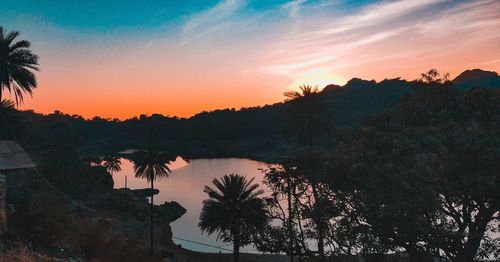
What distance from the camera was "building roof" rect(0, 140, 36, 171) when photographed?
73.7 ft

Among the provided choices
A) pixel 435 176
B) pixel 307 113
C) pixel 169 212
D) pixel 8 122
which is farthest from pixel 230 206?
pixel 169 212

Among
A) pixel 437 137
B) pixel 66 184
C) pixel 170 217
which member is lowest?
pixel 170 217

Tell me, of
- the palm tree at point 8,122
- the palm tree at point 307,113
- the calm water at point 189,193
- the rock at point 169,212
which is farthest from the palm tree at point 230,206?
the rock at point 169,212

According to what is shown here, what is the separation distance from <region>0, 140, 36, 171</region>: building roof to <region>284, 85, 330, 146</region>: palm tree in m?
29.0

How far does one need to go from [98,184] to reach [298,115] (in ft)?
159

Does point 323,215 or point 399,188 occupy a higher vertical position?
point 399,188

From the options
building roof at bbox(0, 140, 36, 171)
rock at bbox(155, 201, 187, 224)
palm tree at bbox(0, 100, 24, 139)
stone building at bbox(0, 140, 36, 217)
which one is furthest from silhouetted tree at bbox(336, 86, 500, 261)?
rock at bbox(155, 201, 187, 224)

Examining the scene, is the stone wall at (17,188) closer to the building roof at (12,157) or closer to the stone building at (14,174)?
the stone building at (14,174)

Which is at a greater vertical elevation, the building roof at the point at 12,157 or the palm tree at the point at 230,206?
the building roof at the point at 12,157

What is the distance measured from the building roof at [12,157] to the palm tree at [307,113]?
29.0 metres

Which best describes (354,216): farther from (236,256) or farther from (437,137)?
(236,256)

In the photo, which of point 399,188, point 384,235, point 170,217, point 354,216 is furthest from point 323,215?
point 170,217

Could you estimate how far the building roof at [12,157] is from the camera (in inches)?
884

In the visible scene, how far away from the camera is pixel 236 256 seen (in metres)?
34.3
